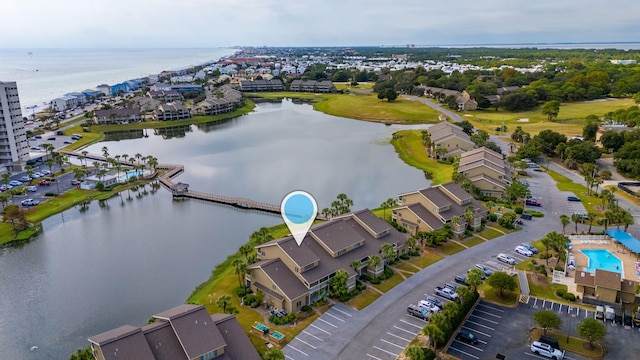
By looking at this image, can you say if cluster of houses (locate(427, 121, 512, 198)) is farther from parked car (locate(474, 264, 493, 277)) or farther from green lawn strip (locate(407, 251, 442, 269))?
parked car (locate(474, 264, 493, 277))

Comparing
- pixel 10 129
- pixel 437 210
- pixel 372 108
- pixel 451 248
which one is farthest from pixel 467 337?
pixel 372 108

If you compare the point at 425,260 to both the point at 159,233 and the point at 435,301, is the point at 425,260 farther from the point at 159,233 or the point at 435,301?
the point at 159,233

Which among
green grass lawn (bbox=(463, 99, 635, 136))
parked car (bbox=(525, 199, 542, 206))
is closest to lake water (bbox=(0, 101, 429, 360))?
parked car (bbox=(525, 199, 542, 206))

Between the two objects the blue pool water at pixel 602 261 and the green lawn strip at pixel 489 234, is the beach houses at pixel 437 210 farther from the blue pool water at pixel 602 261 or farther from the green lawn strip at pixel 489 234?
the blue pool water at pixel 602 261

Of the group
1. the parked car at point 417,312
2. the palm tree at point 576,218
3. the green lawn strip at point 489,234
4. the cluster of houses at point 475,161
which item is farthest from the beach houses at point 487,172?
the parked car at point 417,312

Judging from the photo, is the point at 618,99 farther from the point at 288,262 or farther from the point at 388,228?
the point at 288,262
